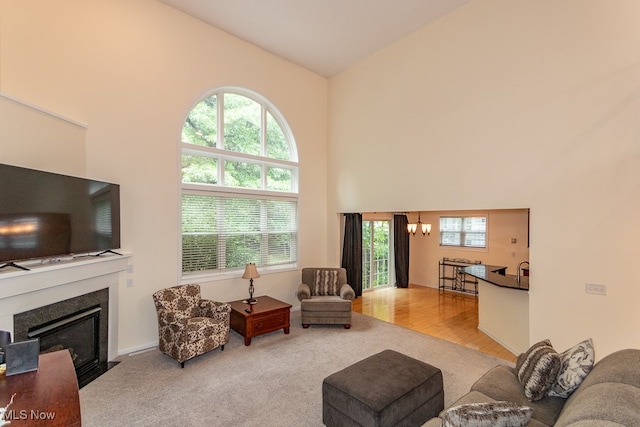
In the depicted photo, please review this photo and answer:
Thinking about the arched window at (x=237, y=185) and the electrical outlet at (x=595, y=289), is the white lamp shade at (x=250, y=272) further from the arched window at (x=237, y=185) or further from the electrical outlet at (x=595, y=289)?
the electrical outlet at (x=595, y=289)

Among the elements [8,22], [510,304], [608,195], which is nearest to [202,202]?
[8,22]

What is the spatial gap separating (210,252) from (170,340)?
1.62m

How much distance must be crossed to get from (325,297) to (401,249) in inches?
155

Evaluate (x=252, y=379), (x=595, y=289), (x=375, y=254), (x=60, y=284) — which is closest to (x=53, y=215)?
(x=60, y=284)

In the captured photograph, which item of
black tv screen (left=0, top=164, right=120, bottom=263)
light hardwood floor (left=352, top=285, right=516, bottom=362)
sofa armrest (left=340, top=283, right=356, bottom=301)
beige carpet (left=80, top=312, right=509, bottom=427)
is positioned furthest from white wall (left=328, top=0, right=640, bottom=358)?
black tv screen (left=0, top=164, right=120, bottom=263)

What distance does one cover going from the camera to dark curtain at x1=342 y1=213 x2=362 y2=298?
6820 millimetres

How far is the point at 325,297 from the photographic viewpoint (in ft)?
18.1

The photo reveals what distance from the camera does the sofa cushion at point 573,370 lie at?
82.7 inches

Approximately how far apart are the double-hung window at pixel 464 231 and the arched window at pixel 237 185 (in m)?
4.69

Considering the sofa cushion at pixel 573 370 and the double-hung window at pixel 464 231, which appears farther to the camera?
the double-hung window at pixel 464 231

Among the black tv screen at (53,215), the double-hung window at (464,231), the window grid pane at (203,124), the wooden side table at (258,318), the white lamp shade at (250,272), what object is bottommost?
the wooden side table at (258,318)

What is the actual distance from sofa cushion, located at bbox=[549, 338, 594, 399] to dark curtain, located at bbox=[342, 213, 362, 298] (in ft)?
15.6

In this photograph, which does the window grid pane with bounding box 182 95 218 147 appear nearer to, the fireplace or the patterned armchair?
the patterned armchair

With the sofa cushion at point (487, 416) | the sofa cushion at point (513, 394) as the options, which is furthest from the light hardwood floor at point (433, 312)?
the sofa cushion at point (487, 416)
